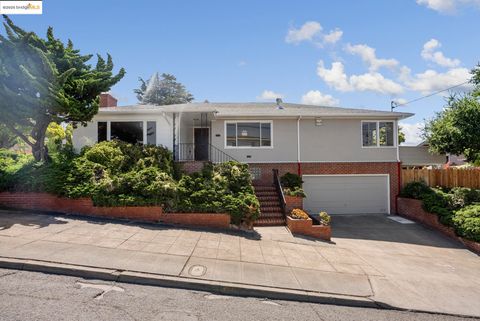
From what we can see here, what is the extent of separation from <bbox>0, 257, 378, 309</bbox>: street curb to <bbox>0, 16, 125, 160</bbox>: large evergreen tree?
642 cm

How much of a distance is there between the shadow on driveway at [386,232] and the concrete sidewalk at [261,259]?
0.92m

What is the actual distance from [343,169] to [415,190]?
335cm

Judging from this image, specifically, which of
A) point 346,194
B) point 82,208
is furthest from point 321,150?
point 82,208

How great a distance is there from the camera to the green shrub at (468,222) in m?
10.8

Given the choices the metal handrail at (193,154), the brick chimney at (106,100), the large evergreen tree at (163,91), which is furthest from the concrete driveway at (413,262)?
the large evergreen tree at (163,91)

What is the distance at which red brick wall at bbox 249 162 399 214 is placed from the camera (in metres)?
15.5

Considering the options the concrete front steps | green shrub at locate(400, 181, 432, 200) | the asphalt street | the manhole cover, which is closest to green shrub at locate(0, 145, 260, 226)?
the concrete front steps

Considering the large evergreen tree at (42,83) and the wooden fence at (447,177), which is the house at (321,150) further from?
the large evergreen tree at (42,83)

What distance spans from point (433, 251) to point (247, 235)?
6.24 meters

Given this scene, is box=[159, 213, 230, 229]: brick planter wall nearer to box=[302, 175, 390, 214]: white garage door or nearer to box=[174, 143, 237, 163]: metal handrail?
box=[174, 143, 237, 163]: metal handrail

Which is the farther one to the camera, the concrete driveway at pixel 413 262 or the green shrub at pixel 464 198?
the green shrub at pixel 464 198

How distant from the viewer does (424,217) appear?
13617 mm

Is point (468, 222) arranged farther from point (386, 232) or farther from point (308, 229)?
point (308, 229)

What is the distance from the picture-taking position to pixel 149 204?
10.1 m
